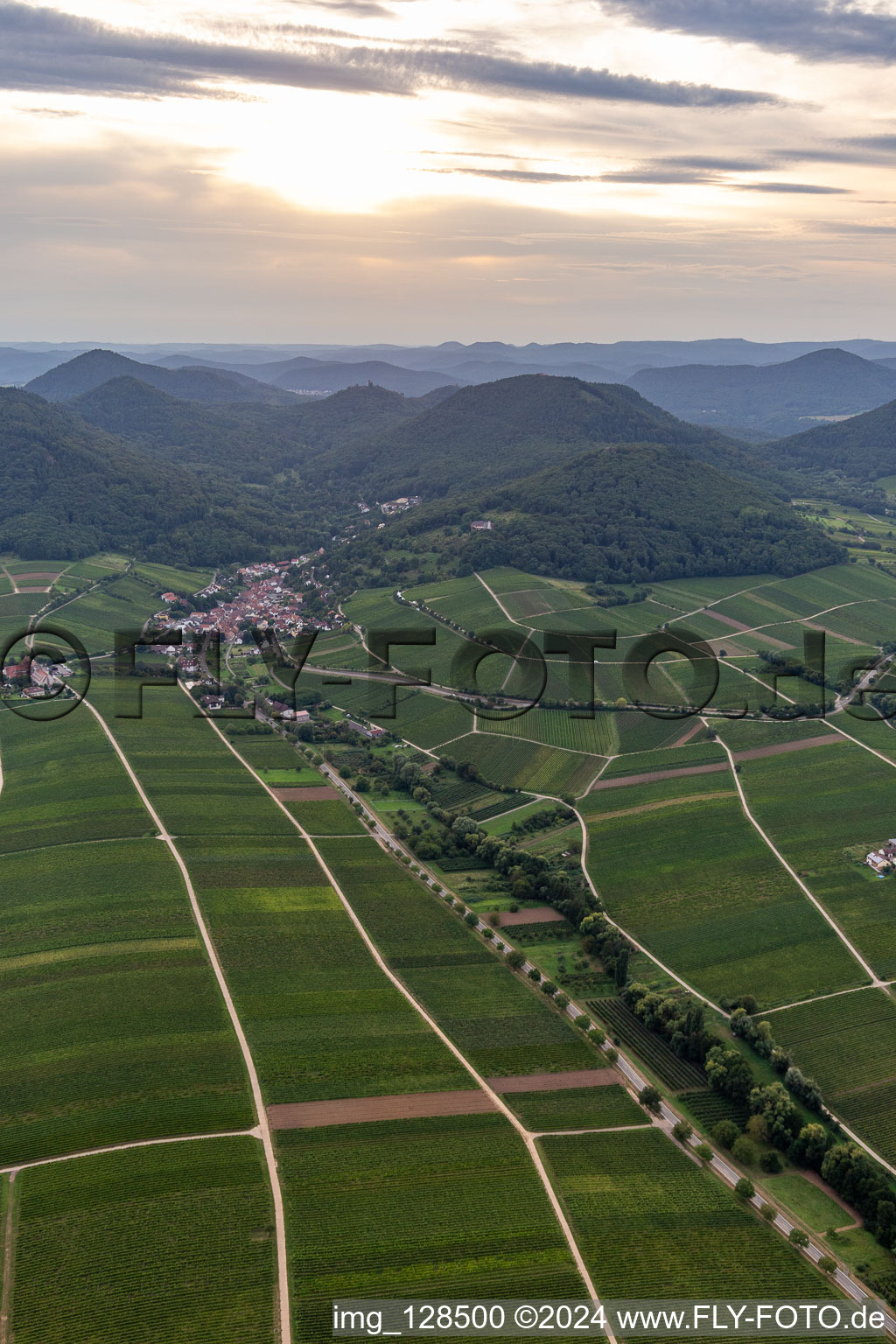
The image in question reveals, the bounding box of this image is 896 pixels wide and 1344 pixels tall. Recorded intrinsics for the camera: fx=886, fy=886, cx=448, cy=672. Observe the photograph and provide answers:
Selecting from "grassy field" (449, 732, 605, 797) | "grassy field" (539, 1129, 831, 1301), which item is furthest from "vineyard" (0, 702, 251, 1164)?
"grassy field" (449, 732, 605, 797)

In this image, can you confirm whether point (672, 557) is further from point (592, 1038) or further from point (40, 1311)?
point (40, 1311)

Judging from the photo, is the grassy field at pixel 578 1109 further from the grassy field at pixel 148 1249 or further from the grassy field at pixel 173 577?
the grassy field at pixel 173 577

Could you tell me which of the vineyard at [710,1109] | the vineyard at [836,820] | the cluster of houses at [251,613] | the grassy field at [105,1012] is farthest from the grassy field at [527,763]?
the cluster of houses at [251,613]

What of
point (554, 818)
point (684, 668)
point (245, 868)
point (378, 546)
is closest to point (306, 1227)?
point (245, 868)

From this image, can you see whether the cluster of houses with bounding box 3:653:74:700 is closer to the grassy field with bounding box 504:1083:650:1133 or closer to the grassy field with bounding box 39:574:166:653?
the grassy field with bounding box 39:574:166:653

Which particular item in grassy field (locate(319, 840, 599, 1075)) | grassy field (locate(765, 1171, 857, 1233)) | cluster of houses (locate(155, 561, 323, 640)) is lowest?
grassy field (locate(319, 840, 599, 1075))

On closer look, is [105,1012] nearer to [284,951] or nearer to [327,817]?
[284,951]

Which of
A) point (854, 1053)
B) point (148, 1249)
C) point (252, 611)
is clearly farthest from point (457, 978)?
point (252, 611)
